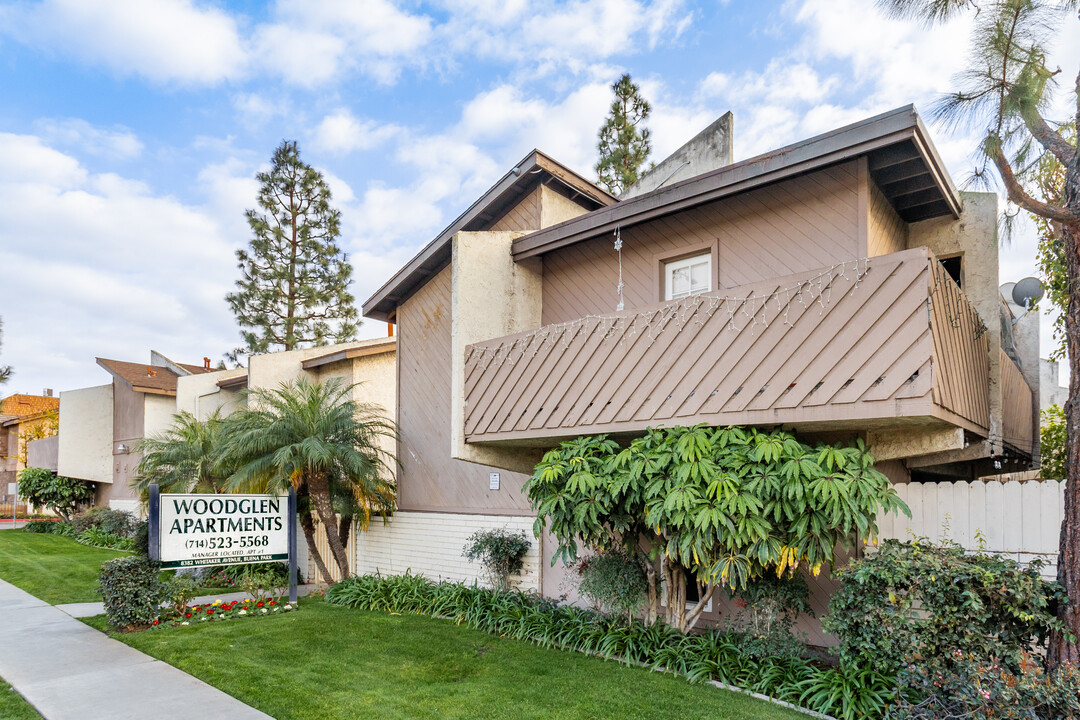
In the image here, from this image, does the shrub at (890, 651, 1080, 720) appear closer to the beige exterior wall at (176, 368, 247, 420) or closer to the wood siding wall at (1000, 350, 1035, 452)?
the wood siding wall at (1000, 350, 1035, 452)

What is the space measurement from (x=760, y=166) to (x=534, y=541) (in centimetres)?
606

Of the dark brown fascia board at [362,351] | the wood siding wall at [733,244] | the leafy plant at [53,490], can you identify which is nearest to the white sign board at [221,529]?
the dark brown fascia board at [362,351]

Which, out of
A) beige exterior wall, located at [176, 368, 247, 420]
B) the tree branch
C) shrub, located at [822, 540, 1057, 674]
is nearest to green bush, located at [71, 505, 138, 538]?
beige exterior wall, located at [176, 368, 247, 420]

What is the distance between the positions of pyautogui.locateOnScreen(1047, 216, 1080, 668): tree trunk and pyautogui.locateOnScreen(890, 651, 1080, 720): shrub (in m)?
0.39

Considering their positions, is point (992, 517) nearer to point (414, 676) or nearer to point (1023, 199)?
point (1023, 199)

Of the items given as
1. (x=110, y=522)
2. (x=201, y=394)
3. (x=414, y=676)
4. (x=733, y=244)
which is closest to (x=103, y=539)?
(x=110, y=522)

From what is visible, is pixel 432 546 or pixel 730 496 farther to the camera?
pixel 432 546

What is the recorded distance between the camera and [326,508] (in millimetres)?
11695

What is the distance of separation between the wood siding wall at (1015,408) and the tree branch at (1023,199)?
3.12 metres

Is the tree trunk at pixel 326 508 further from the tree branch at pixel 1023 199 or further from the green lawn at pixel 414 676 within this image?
the tree branch at pixel 1023 199

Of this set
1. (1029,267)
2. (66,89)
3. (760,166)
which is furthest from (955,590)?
(66,89)

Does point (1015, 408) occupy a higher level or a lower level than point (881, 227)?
lower

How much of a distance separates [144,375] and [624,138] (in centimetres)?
1980

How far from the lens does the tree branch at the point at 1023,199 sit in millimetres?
5188
